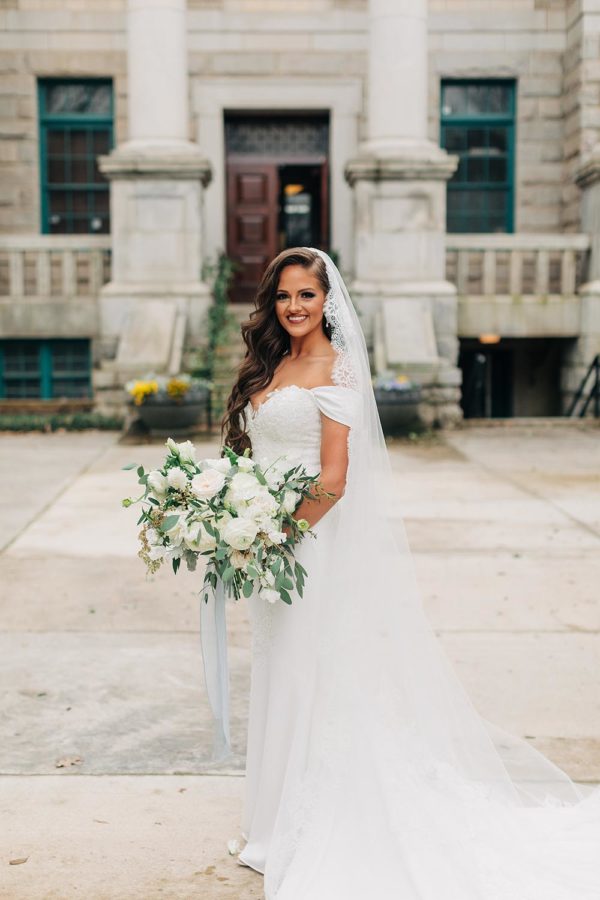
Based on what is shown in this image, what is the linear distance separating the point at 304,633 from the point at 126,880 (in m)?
0.94

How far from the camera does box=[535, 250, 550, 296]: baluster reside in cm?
1666

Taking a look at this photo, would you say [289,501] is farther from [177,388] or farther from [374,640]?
[177,388]

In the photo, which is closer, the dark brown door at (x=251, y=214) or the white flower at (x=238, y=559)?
the white flower at (x=238, y=559)

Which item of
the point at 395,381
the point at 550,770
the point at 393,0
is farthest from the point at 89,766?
the point at 393,0

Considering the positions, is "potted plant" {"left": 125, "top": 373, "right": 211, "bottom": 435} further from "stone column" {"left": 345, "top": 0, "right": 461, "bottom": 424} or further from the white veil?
the white veil

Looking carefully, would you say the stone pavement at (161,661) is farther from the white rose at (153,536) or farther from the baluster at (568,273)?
the baluster at (568,273)

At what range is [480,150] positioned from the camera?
19.4 meters

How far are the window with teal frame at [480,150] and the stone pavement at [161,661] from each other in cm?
894

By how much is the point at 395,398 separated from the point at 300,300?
32.9 feet

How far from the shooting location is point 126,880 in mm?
3738

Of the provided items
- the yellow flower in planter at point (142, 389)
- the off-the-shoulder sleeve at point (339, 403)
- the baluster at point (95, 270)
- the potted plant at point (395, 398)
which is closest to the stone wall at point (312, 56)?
the baluster at point (95, 270)

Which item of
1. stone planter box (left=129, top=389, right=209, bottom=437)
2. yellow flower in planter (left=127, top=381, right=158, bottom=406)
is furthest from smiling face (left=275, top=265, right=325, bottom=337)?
stone planter box (left=129, top=389, right=209, bottom=437)

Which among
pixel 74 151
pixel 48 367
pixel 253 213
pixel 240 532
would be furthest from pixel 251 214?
pixel 240 532

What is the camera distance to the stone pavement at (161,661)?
399cm
